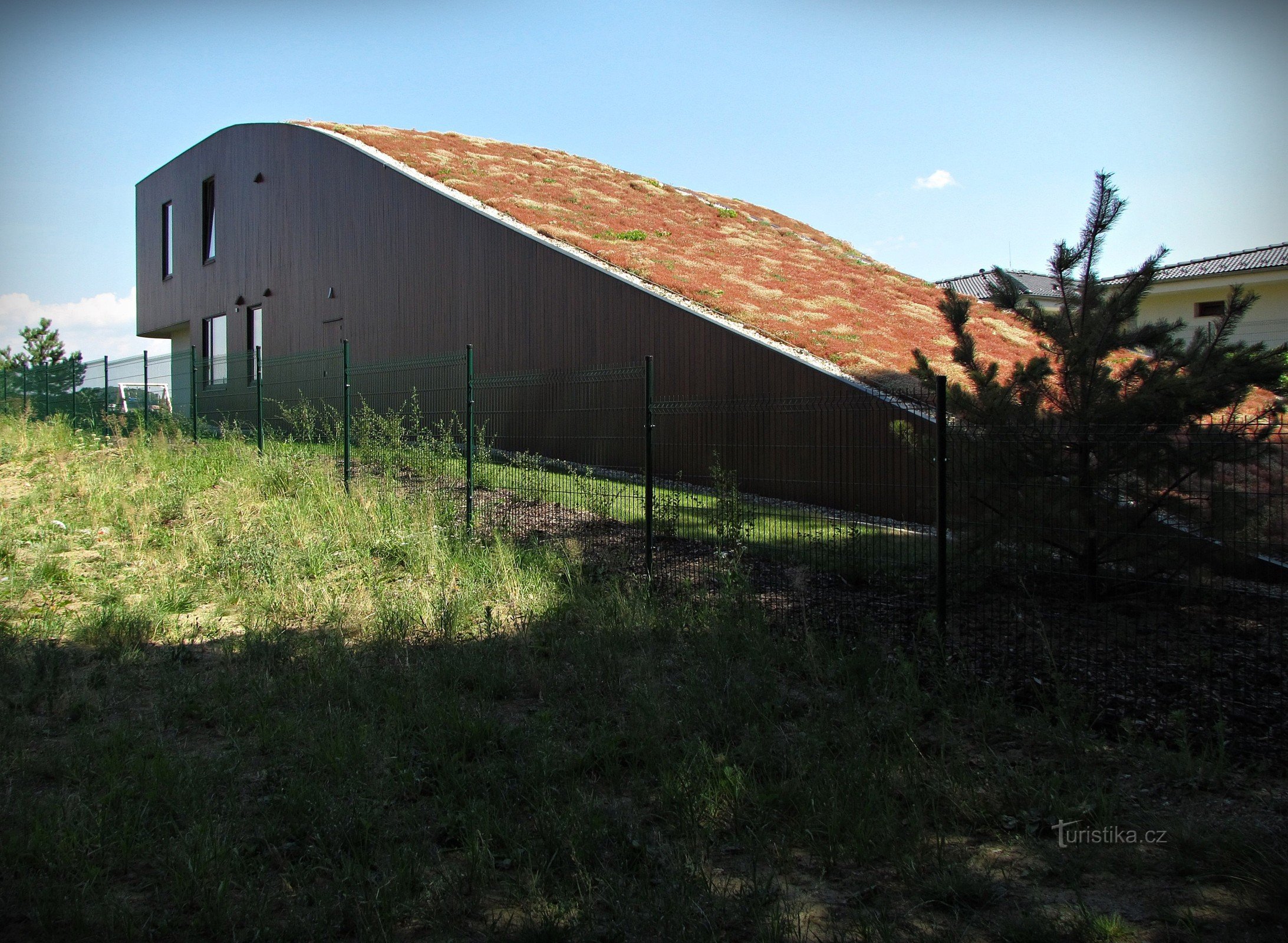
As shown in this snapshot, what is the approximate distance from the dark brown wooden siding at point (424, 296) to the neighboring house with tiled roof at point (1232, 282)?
19.4 m

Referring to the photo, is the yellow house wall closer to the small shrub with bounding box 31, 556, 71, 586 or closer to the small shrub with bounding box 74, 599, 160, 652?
the small shrub with bounding box 74, 599, 160, 652

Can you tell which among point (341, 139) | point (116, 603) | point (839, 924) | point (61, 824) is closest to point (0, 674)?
point (116, 603)

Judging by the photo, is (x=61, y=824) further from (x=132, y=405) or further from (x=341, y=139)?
(x=341, y=139)

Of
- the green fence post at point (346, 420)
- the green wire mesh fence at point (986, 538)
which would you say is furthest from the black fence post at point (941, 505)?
the green fence post at point (346, 420)

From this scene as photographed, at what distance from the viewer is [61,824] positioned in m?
3.65

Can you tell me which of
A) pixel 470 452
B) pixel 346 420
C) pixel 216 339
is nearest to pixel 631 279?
pixel 346 420

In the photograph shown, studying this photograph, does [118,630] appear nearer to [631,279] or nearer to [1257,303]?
→ [631,279]

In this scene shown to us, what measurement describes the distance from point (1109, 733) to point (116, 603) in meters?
7.48

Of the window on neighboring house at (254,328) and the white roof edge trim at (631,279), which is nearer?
the white roof edge trim at (631,279)

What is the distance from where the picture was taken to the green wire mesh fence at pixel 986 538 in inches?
213

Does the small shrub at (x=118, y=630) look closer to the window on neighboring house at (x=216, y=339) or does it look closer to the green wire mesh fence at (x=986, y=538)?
the green wire mesh fence at (x=986, y=538)

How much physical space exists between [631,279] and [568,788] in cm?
1090

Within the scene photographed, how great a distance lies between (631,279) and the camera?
13.9 meters

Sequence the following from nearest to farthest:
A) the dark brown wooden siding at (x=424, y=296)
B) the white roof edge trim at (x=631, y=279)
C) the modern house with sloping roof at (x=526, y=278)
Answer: the dark brown wooden siding at (x=424, y=296) → the white roof edge trim at (x=631, y=279) → the modern house with sloping roof at (x=526, y=278)
